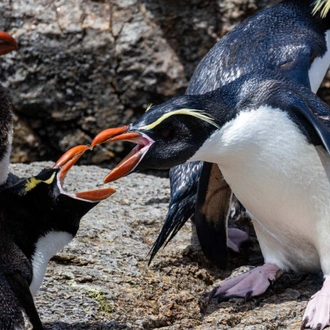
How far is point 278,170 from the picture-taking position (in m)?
3.36

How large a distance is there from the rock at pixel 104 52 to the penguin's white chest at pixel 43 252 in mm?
2564

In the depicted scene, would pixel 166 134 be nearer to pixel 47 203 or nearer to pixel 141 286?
pixel 47 203

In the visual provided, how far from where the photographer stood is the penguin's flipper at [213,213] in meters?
3.86

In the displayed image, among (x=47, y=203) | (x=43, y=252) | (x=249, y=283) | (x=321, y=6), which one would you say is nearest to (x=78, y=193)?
(x=47, y=203)

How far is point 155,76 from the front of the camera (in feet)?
19.2

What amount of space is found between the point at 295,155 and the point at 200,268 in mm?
853

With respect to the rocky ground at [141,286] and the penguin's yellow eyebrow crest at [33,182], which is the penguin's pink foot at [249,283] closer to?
the rocky ground at [141,286]

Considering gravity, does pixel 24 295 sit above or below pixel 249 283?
above

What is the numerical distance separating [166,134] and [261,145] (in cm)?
34

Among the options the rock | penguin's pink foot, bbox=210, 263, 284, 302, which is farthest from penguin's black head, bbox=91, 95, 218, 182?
the rock

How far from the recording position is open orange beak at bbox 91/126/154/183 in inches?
125

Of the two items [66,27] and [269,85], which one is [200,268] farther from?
[66,27]

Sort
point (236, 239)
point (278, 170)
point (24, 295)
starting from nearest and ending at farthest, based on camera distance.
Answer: point (24, 295) < point (278, 170) < point (236, 239)

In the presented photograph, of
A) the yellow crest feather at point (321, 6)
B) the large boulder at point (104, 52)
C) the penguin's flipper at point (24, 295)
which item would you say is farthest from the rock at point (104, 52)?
the penguin's flipper at point (24, 295)
